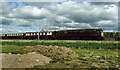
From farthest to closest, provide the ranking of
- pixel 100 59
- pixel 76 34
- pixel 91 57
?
pixel 76 34 → pixel 91 57 → pixel 100 59

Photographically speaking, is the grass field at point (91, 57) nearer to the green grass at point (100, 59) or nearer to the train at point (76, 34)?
the green grass at point (100, 59)

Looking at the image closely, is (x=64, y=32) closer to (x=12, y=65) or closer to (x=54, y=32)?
(x=54, y=32)

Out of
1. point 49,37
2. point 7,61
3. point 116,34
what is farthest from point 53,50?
point 116,34

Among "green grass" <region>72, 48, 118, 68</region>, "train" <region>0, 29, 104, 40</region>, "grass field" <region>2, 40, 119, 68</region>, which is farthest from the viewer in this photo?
"train" <region>0, 29, 104, 40</region>

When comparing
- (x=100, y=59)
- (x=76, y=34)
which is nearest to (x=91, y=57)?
(x=100, y=59)

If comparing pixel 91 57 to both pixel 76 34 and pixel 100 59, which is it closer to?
pixel 100 59

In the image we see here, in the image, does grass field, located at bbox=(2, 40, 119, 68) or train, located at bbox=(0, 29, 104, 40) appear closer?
grass field, located at bbox=(2, 40, 119, 68)

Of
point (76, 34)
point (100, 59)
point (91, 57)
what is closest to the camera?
point (100, 59)

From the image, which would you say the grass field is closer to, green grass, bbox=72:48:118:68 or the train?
green grass, bbox=72:48:118:68

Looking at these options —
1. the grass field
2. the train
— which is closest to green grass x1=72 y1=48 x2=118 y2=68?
the grass field

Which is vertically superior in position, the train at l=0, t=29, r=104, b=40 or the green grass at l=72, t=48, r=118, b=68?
the train at l=0, t=29, r=104, b=40

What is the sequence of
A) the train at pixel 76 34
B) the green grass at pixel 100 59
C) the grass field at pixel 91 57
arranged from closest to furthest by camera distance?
the grass field at pixel 91 57 → the green grass at pixel 100 59 → the train at pixel 76 34

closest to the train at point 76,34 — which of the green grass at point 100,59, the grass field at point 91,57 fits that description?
the grass field at point 91,57

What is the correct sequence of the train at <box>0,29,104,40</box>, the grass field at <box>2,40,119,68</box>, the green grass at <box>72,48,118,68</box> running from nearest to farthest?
the grass field at <box>2,40,119,68</box>
the green grass at <box>72,48,118,68</box>
the train at <box>0,29,104,40</box>
